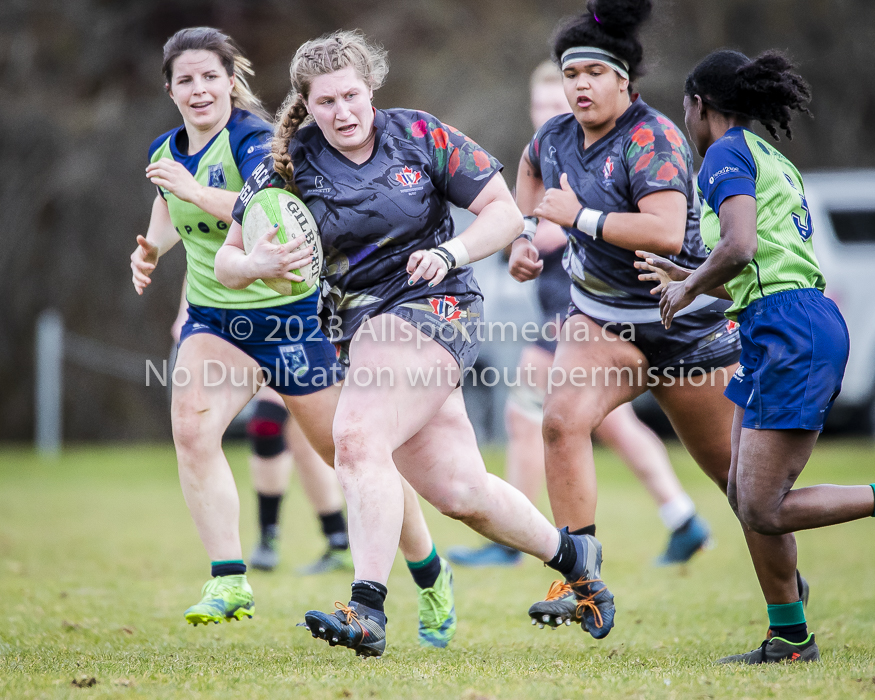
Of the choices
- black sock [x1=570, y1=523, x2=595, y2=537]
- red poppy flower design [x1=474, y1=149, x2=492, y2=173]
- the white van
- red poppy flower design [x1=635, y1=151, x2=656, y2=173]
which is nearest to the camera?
red poppy flower design [x1=474, y1=149, x2=492, y2=173]

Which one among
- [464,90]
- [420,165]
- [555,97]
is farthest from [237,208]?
[464,90]

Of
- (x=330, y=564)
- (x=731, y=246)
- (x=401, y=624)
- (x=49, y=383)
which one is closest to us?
(x=731, y=246)

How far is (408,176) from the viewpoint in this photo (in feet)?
12.4

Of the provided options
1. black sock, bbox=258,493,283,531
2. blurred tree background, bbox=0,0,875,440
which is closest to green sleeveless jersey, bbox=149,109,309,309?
black sock, bbox=258,493,283,531

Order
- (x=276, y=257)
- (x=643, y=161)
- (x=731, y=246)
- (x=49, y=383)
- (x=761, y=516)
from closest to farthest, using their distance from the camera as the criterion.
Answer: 1. (x=731, y=246)
2. (x=761, y=516)
3. (x=276, y=257)
4. (x=643, y=161)
5. (x=49, y=383)

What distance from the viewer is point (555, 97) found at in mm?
6199

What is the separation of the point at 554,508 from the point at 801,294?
1.35m

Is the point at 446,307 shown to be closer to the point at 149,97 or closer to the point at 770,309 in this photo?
the point at 770,309

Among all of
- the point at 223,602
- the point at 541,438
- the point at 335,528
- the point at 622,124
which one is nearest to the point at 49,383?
the point at 335,528

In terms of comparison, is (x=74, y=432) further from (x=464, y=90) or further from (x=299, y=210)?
(x=299, y=210)

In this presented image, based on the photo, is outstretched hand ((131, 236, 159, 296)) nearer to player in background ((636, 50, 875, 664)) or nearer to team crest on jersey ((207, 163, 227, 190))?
team crest on jersey ((207, 163, 227, 190))

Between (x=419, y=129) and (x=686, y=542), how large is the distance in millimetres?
3377

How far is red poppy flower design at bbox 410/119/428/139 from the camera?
3847mm

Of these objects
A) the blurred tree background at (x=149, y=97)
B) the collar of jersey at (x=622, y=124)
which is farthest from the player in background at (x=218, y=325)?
the blurred tree background at (x=149, y=97)
